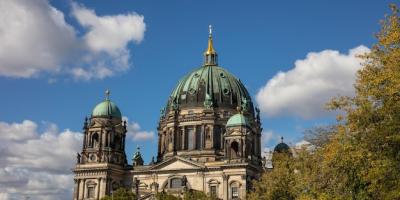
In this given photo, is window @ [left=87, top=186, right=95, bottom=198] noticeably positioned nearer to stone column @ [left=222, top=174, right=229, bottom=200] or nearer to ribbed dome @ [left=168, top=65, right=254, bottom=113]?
ribbed dome @ [left=168, top=65, right=254, bottom=113]

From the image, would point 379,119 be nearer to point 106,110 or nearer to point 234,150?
point 234,150

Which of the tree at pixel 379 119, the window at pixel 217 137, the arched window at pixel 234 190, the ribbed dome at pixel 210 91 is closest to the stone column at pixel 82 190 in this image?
the ribbed dome at pixel 210 91

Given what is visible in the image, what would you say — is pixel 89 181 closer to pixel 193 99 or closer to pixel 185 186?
pixel 185 186

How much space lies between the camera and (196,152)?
94625 mm

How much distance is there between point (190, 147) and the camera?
96.3m

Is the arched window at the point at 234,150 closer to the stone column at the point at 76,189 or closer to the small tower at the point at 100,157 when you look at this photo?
the small tower at the point at 100,157

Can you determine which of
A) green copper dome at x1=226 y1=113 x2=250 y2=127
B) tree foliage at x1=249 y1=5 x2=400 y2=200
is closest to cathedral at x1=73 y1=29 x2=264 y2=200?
green copper dome at x1=226 y1=113 x2=250 y2=127

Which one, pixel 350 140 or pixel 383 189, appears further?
pixel 350 140

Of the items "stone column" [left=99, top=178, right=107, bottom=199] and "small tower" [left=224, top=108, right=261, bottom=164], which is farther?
"stone column" [left=99, top=178, right=107, bottom=199]

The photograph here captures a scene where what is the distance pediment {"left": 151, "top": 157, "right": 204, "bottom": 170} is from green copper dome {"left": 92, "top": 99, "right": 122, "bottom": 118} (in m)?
12.4

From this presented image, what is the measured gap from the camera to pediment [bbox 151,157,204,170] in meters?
89.5

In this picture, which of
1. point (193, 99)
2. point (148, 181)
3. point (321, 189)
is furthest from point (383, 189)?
point (193, 99)

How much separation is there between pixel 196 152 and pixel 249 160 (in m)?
11.8

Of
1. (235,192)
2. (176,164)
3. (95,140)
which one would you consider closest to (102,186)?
(95,140)
